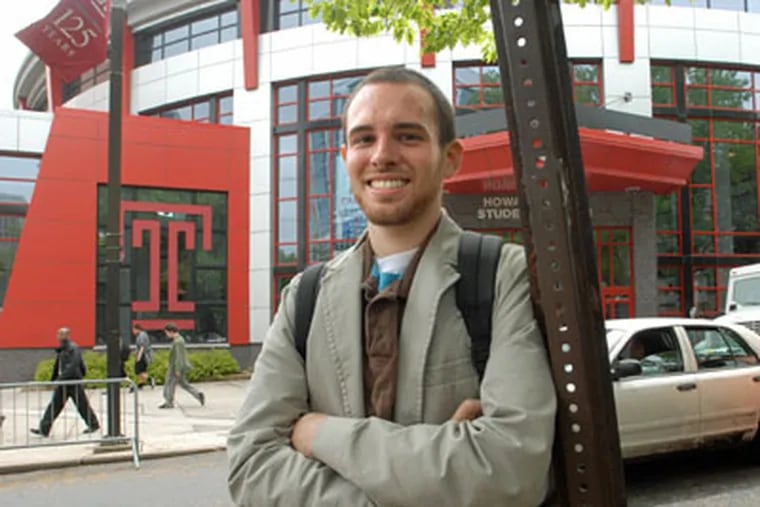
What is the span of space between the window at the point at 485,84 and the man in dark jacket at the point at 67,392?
52.2 ft

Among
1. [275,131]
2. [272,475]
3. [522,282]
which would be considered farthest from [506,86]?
[275,131]

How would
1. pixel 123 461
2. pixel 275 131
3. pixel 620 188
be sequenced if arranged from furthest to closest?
pixel 275 131, pixel 620 188, pixel 123 461

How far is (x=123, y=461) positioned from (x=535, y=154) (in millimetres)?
9054

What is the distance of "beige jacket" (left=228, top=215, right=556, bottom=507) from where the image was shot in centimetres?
129

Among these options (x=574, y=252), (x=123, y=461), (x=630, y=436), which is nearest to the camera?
(x=574, y=252)

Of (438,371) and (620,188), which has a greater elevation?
(620,188)

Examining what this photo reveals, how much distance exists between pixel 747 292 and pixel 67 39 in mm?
22786

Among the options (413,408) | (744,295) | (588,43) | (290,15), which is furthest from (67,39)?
(413,408)

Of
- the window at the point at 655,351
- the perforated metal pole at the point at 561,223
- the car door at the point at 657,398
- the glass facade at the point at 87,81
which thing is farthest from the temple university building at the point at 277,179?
the perforated metal pole at the point at 561,223

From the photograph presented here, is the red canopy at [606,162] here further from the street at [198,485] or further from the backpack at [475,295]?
the backpack at [475,295]

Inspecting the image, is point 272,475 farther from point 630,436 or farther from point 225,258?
point 225,258

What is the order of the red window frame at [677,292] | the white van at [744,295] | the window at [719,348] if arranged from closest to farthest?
the window at [719,348], the white van at [744,295], the red window frame at [677,292]

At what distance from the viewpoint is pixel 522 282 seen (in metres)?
1.41

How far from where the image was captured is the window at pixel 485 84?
2344 centimetres
